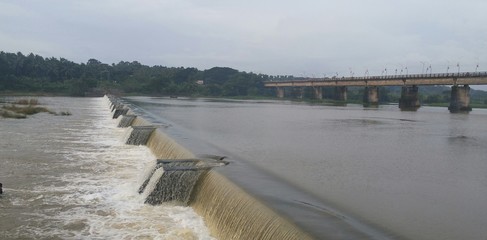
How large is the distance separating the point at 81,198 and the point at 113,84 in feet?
411

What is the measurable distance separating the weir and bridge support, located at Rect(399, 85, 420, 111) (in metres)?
62.3

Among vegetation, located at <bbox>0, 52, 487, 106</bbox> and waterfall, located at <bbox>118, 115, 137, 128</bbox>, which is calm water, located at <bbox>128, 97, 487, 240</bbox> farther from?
vegetation, located at <bbox>0, 52, 487, 106</bbox>

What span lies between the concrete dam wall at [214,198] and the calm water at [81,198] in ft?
1.10

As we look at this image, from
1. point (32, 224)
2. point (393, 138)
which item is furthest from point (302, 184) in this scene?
point (393, 138)

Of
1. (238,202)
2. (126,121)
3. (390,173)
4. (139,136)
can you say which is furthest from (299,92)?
(238,202)

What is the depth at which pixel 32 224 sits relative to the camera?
30.8 feet

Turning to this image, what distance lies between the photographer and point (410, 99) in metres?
71.4

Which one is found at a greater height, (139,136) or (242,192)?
(242,192)

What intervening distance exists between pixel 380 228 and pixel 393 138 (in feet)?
57.0

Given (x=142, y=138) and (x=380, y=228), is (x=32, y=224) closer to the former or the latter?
(x=380, y=228)

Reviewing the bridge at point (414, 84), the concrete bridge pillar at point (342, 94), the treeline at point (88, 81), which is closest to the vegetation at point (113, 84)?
the treeline at point (88, 81)

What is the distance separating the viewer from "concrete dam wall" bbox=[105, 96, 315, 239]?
769 centimetres

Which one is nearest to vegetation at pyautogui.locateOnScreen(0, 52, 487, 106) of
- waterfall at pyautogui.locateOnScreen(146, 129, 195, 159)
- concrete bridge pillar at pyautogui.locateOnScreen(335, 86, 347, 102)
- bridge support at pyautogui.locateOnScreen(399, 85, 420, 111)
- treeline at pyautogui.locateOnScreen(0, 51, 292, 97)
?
treeline at pyautogui.locateOnScreen(0, 51, 292, 97)

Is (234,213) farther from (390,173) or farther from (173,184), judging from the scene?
(390,173)
